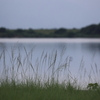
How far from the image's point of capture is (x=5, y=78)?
521 centimetres

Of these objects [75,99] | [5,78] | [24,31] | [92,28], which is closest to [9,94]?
[75,99]

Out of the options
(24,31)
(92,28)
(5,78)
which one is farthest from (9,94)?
(24,31)

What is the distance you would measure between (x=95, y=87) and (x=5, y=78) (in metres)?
1.88

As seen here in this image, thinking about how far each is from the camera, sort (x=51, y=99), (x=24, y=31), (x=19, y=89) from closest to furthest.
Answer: (x=51, y=99), (x=19, y=89), (x=24, y=31)

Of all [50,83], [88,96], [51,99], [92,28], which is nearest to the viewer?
[51,99]

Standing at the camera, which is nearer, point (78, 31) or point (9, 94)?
point (9, 94)

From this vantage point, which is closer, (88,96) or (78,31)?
(88,96)

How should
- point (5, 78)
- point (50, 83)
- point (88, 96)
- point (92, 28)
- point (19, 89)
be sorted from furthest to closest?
point (92, 28) < point (5, 78) < point (50, 83) < point (19, 89) < point (88, 96)

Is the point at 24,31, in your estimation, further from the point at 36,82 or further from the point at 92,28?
the point at 36,82

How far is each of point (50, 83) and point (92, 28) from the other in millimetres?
28747

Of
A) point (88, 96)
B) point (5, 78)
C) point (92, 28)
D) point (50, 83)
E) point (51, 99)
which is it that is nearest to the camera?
point (51, 99)

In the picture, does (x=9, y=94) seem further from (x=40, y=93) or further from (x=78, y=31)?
(x=78, y=31)

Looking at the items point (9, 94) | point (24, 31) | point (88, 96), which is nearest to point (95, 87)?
point (88, 96)

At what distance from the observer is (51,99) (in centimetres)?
376
